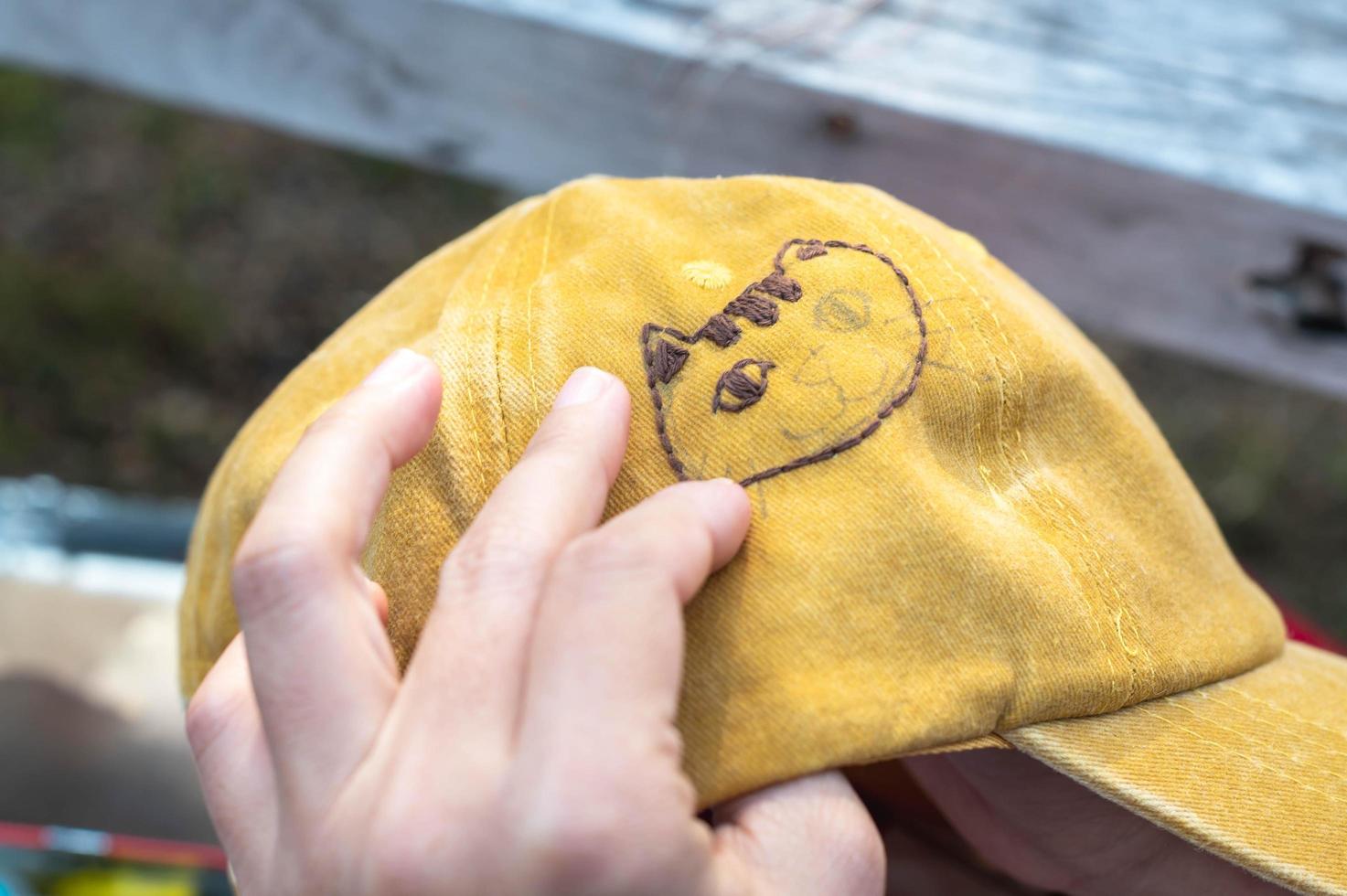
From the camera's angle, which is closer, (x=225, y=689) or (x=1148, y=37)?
(x=225, y=689)

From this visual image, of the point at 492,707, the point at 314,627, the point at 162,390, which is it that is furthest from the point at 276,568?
the point at 162,390

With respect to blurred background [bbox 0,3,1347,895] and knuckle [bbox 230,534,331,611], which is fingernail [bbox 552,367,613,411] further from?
blurred background [bbox 0,3,1347,895]

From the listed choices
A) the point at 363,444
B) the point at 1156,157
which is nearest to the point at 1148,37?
the point at 1156,157

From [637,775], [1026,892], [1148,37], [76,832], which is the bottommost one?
[76,832]

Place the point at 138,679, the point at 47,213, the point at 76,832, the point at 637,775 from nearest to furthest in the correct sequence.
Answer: the point at 637,775
the point at 76,832
the point at 138,679
the point at 47,213

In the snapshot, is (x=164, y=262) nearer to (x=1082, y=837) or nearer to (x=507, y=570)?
(x=507, y=570)

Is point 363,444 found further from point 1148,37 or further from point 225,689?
point 1148,37
